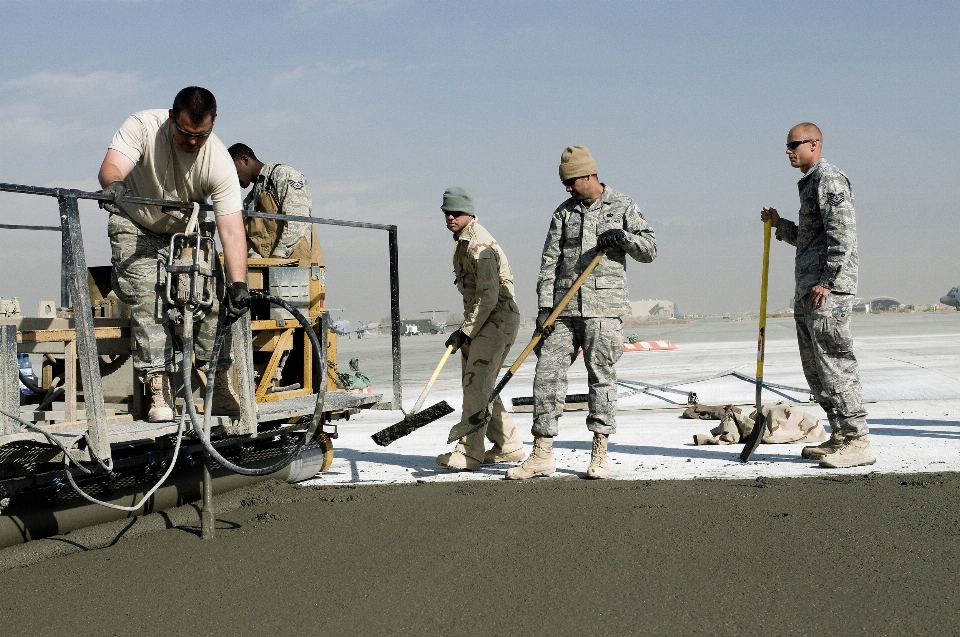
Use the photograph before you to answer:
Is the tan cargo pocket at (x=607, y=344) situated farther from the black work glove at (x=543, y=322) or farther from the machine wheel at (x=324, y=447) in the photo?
the machine wheel at (x=324, y=447)

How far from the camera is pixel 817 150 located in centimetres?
607

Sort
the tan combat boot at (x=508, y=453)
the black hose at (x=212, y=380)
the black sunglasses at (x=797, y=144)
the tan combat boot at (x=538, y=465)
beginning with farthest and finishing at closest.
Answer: the tan combat boot at (x=508, y=453), the black sunglasses at (x=797, y=144), the tan combat boot at (x=538, y=465), the black hose at (x=212, y=380)

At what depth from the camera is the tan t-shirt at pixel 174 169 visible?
4.47 m

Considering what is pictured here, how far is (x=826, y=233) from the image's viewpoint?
588 cm

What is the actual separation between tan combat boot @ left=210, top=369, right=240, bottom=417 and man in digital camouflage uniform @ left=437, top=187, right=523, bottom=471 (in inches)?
69.0

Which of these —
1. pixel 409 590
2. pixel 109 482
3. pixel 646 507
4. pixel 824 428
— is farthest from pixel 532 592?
pixel 824 428

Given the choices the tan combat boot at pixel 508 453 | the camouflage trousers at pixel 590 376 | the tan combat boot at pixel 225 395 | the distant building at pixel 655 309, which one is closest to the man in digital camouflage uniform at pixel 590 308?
the camouflage trousers at pixel 590 376

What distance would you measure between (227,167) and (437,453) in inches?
129

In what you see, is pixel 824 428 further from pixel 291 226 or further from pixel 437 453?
pixel 291 226

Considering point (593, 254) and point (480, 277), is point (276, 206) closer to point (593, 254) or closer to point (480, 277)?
point (480, 277)

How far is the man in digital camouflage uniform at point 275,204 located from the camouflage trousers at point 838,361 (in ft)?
10.6

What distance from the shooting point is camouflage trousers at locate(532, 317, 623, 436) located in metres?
5.89

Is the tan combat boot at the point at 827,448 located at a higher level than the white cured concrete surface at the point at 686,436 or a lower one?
higher

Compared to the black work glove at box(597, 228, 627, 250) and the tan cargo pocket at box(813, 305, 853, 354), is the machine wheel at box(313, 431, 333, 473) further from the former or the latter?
the tan cargo pocket at box(813, 305, 853, 354)
